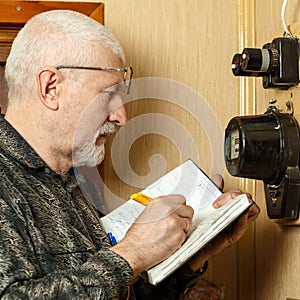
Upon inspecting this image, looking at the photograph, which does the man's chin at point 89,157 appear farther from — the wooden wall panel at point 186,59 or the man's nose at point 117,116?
the wooden wall panel at point 186,59

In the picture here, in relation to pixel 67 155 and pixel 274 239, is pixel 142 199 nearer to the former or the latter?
pixel 67 155

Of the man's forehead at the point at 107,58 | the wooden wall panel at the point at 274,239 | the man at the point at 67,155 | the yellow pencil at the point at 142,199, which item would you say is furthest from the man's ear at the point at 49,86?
the wooden wall panel at the point at 274,239

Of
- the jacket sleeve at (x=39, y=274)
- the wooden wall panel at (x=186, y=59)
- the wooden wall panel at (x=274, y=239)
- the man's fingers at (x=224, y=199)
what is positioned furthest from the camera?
the wooden wall panel at (x=186, y=59)

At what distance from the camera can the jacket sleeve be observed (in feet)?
4.08

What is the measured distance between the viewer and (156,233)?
1.43 metres

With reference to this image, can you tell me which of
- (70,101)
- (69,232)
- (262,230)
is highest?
(70,101)

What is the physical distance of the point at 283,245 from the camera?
171cm

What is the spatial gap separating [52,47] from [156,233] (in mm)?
481

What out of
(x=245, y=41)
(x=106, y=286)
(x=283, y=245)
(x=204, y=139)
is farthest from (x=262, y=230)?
(x=106, y=286)

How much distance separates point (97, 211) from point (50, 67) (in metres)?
0.40

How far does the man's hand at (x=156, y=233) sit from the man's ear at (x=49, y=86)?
12.4 inches

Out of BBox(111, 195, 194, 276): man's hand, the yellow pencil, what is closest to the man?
BBox(111, 195, 194, 276): man's hand

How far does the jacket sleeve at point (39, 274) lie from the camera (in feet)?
4.08

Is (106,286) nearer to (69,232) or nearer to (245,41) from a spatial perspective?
(69,232)
